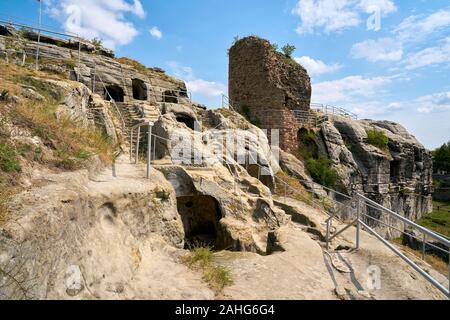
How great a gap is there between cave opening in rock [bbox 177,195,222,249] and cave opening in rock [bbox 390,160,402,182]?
21.6m

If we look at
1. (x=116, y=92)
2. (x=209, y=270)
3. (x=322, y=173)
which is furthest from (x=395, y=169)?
(x=209, y=270)

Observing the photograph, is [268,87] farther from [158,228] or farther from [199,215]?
[158,228]

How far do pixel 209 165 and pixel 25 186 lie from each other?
19.0 ft

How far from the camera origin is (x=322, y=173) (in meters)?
19.1

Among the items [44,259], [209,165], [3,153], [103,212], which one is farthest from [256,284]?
[209,165]

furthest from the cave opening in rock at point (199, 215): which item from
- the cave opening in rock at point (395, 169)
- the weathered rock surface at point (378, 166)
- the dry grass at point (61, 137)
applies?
the cave opening in rock at point (395, 169)

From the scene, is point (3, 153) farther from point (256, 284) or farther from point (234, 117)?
point (234, 117)

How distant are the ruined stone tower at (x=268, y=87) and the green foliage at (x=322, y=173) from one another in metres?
2.27

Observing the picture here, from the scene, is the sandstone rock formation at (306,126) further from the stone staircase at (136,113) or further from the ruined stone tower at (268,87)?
the stone staircase at (136,113)

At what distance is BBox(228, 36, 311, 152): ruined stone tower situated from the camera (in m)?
21.8

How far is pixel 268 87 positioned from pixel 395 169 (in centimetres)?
1322

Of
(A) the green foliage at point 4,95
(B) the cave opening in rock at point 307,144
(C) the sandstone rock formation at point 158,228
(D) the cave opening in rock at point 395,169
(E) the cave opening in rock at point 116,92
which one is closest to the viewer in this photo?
(C) the sandstone rock formation at point 158,228

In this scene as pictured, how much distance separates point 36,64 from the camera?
1359 cm

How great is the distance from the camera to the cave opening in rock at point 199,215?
8.63 metres
